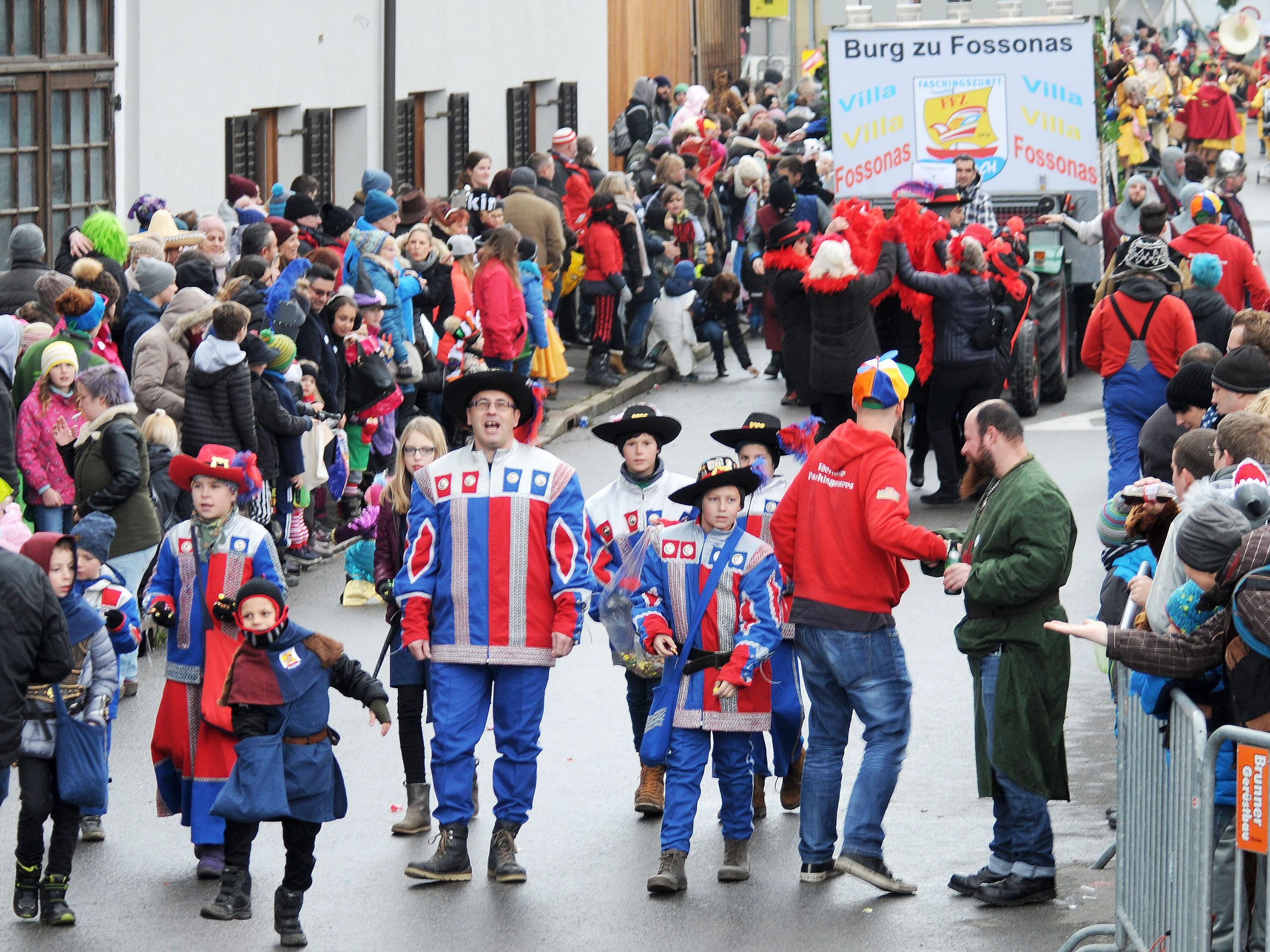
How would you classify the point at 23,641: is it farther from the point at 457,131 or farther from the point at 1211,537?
the point at 457,131

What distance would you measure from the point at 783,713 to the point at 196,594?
2.35 m

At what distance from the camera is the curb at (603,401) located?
16.9 metres

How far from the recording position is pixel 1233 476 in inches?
248

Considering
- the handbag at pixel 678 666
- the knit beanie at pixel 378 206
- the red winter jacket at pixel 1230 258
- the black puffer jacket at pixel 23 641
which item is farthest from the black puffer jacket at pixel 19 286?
the red winter jacket at pixel 1230 258

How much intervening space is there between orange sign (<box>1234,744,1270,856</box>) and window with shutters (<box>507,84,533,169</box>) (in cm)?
2201

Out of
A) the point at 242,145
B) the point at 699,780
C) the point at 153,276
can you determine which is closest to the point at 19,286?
the point at 153,276

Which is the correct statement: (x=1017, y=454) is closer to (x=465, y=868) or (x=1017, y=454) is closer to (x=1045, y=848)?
(x=1045, y=848)

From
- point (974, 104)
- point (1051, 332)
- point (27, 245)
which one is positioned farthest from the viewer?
point (974, 104)

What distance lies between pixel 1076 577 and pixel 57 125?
342 inches

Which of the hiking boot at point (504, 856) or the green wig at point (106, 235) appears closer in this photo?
the hiking boot at point (504, 856)

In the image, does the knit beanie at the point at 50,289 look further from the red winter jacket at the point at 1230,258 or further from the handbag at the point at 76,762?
the red winter jacket at the point at 1230,258

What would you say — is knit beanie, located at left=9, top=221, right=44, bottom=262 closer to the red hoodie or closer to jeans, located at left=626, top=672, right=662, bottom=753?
jeans, located at left=626, top=672, right=662, bottom=753

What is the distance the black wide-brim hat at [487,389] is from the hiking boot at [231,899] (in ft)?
5.93

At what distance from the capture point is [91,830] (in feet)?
26.7
